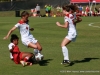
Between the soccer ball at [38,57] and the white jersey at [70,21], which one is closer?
the white jersey at [70,21]

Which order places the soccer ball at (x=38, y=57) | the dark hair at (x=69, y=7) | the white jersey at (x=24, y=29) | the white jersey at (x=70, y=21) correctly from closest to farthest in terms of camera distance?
the white jersey at (x=70, y=21) → the dark hair at (x=69, y=7) → the white jersey at (x=24, y=29) → the soccer ball at (x=38, y=57)

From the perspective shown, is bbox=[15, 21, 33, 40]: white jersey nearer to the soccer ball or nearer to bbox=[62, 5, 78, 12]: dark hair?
the soccer ball

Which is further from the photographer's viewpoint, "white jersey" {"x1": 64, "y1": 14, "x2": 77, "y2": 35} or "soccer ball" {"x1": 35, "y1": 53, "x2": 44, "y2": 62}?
"soccer ball" {"x1": 35, "y1": 53, "x2": 44, "y2": 62}

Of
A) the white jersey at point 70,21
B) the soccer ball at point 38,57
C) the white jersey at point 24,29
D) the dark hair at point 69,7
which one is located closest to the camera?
the white jersey at point 70,21

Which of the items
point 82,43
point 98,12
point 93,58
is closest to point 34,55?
point 93,58

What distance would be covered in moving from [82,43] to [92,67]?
6.43 m

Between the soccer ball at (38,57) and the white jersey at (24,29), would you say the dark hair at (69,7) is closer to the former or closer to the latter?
the white jersey at (24,29)

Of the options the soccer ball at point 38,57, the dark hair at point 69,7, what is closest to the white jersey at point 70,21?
the dark hair at point 69,7

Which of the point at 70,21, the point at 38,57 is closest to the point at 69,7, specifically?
the point at 70,21

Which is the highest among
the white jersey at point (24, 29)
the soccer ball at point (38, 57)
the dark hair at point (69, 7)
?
the dark hair at point (69, 7)

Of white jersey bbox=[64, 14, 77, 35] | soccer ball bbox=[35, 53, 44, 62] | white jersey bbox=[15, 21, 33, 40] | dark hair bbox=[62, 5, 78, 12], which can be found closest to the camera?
white jersey bbox=[64, 14, 77, 35]

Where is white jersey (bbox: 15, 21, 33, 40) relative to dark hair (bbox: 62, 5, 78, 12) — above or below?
below

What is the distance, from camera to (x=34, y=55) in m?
12.0

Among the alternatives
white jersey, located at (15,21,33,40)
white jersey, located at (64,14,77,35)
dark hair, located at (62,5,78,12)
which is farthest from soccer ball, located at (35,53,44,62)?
dark hair, located at (62,5,78,12)
